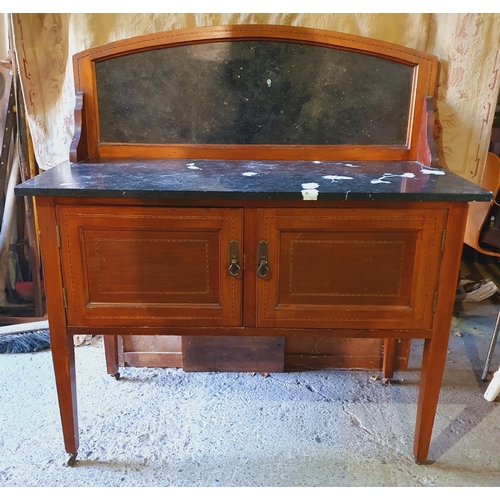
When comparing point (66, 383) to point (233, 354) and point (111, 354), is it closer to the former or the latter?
point (111, 354)

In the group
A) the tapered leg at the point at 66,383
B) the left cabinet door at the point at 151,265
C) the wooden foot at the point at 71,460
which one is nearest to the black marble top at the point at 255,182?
the left cabinet door at the point at 151,265

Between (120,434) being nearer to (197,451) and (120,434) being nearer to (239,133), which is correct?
(197,451)

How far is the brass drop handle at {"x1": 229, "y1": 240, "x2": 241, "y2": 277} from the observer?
42.5 inches

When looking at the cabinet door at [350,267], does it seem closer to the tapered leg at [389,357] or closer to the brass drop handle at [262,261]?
the brass drop handle at [262,261]

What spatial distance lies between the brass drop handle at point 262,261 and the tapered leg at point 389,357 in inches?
30.4

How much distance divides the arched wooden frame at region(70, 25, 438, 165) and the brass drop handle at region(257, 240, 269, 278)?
0.48 meters

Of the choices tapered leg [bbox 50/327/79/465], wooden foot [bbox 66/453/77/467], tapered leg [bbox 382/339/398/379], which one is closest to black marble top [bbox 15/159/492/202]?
tapered leg [bbox 50/327/79/465]

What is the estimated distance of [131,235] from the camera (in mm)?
1083

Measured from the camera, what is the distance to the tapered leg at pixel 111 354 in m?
1.67

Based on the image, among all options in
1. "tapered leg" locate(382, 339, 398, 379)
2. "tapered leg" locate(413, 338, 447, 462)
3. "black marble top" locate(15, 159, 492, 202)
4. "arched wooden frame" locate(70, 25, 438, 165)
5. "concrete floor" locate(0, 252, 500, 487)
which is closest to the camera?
"black marble top" locate(15, 159, 492, 202)

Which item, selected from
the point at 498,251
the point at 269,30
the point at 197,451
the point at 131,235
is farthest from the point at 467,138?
the point at 197,451

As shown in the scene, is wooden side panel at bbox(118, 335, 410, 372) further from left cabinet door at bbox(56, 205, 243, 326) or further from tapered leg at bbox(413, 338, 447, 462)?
left cabinet door at bbox(56, 205, 243, 326)
